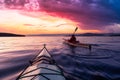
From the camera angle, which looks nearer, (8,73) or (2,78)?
(2,78)

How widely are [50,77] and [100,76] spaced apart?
21.2 ft

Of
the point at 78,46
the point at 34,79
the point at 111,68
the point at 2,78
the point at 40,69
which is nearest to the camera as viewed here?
the point at 34,79

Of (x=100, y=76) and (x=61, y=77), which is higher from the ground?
(x=61, y=77)

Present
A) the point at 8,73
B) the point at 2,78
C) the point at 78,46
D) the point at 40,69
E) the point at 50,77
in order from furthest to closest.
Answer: the point at 78,46 < the point at 8,73 < the point at 2,78 < the point at 40,69 < the point at 50,77

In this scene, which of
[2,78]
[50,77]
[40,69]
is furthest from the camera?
[2,78]

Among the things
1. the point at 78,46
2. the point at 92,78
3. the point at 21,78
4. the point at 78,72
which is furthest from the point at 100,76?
the point at 78,46

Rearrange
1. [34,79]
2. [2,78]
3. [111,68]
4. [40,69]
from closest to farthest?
1. [34,79]
2. [40,69]
3. [2,78]
4. [111,68]

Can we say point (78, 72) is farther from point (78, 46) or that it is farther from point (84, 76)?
point (78, 46)

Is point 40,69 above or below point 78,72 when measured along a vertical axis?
above

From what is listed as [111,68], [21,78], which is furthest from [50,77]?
[111,68]

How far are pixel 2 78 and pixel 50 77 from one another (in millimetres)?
6300

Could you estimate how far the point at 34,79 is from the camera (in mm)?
7348

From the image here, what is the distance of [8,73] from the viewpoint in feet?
47.1

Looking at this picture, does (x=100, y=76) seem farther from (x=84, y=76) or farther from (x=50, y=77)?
(x=50, y=77)
